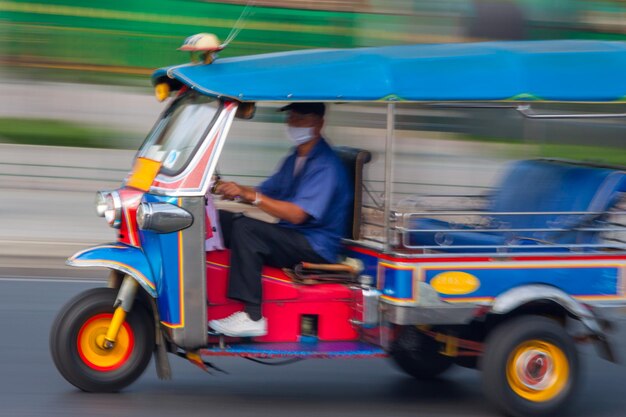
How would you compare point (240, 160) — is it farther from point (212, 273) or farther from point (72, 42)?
point (212, 273)

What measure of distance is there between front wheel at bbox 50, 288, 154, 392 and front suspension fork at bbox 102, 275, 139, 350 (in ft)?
0.21

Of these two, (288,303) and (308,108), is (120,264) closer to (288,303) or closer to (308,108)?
(288,303)

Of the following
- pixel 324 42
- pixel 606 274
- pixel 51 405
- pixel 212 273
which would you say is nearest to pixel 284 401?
pixel 212 273

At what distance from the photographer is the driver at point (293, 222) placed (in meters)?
5.59

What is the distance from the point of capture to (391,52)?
5.86 meters

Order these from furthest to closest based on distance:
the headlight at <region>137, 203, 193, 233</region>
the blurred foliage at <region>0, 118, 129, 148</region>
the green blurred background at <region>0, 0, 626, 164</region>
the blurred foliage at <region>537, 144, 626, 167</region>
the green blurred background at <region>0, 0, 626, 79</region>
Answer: the green blurred background at <region>0, 0, 626, 79</region> < the green blurred background at <region>0, 0, 626, 164</region> < the blurred foliage at <region>0, 118, 129, 148</region> < the blurred foliage at <region>537, 144, 626, 167</region> < the headlight at <region>137, 203, 193, 233</region>

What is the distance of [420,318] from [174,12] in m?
11.3

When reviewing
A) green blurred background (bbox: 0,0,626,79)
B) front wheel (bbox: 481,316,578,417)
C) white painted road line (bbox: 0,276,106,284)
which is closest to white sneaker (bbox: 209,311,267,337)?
front wheel (bbox: 481,316,578,417)

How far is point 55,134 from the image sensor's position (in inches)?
578

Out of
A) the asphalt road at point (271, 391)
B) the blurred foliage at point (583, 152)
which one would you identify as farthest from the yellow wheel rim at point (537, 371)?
the blurred foliage at point (583, 152)

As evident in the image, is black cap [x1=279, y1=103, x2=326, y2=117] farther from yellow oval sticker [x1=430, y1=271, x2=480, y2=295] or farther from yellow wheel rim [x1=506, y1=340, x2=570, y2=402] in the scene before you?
yellow wheel rim [x1=506, y1=340, x2=570, y2=402]

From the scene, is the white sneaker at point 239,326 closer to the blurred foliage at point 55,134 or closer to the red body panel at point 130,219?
the red body panel at point 130,219

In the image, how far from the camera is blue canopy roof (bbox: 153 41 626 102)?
540 centimetres

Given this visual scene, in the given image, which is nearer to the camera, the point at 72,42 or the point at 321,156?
the point at 321,156
